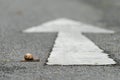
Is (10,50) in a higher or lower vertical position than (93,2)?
lower

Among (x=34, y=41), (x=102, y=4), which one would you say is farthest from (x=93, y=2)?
(x=34, y=41)

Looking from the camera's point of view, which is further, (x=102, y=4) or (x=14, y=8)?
(x=102, y=4)

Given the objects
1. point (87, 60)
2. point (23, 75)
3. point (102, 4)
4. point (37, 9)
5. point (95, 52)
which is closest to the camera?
point (23, 75)

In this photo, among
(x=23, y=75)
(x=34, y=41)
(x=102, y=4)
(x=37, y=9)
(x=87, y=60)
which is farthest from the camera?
(x=102, y=4)

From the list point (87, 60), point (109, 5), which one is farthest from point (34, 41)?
point (109, 5)

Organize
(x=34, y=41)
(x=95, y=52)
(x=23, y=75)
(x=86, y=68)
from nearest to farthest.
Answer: (x=23, y=75) → (x=86, y=68) → (x=95, y=52) → (x=34, y=41)

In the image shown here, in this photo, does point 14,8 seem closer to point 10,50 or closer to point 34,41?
point 34,41

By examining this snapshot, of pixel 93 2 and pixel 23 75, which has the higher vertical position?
pixel 93 2

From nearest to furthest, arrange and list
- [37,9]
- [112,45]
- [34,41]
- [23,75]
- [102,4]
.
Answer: [23,75]
[112,45]
[34,41]
[37,9]
[102,4]

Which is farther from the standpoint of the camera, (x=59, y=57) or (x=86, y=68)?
(x=59, y=57)

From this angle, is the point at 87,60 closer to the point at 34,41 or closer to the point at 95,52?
the point at 95,52
